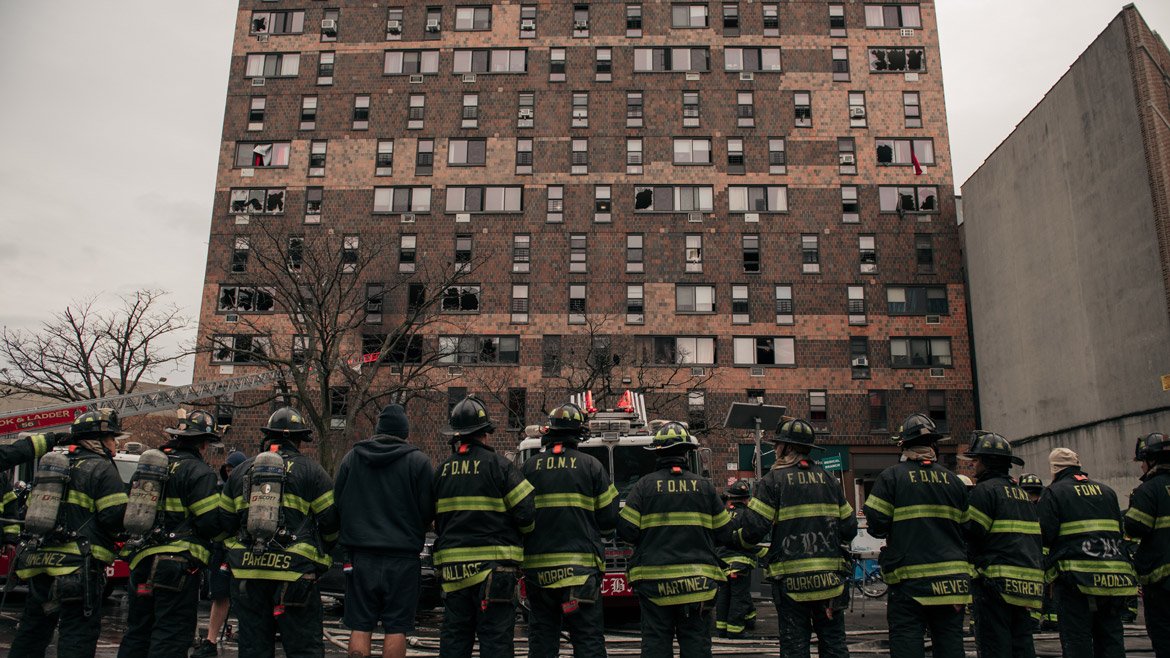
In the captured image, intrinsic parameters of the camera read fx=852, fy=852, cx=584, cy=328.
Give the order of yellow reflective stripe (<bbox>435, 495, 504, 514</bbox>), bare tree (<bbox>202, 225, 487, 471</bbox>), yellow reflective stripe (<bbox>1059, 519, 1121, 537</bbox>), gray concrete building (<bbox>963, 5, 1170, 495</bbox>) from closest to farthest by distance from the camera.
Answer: yellow reflective stripe (<bbox>435, 495, 504, 514</bbox>) < yellow reflective stripe (<bbox>1059, 519, 1121, 537</bbox>) < gray concrete building (<bbox>963, 5, 1170, 495</bbox>) < bare tree (<bbox>202, 225, 487, 471</bbox>)

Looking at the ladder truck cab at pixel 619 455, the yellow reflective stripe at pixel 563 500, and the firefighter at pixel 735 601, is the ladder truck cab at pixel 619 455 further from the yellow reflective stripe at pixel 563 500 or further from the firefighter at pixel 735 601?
the yellow reflective stripe at pixel 563 500

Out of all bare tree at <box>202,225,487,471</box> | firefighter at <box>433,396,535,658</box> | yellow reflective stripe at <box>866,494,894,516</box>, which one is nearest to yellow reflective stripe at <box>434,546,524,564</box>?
firefighter at <box>433,396,535,658</box>

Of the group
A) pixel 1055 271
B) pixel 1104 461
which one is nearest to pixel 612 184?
pixel 1055 271

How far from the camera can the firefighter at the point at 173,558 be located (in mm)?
6688

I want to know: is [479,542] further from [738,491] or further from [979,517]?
[738,491]

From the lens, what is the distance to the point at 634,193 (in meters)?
40.6

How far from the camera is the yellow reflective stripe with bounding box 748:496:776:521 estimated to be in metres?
7.08

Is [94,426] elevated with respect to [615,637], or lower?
elevated

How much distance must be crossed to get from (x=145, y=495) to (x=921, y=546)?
20.4ft

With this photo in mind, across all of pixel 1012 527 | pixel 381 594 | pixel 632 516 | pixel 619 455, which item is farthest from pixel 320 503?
pixel 619 455

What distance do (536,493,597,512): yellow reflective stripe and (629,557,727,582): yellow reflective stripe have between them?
692 millimetres

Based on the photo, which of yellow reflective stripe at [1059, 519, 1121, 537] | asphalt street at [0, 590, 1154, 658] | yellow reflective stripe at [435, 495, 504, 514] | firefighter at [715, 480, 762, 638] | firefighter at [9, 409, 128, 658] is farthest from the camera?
firefighter at [715, 480, 762, 638]

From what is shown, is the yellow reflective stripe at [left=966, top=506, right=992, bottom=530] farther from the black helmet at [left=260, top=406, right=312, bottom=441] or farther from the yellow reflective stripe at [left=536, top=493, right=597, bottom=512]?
the black helmet at [left=260, top=406, right=312, bottom=441]

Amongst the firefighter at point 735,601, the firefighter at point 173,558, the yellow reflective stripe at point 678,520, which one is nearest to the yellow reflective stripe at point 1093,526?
the yellow reflective stripe at point 678,520
